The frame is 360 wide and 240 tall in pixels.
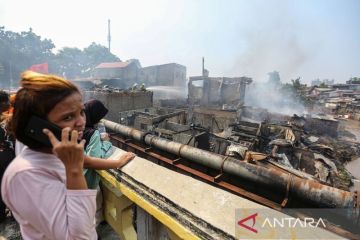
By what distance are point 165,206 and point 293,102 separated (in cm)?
2966

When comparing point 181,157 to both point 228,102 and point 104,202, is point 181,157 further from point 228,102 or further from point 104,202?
point 228,102

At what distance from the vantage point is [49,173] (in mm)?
919

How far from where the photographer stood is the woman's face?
964 millimetres

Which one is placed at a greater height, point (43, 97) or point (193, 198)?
Answer: point (43, 97)

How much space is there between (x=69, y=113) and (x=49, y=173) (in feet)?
0.92

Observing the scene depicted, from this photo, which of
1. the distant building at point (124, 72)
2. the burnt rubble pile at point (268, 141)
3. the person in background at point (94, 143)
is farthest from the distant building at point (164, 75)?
the person in background at point (94, 143)

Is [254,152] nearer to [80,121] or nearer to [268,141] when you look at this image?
[80,121]

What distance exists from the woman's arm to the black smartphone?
2.50 ft

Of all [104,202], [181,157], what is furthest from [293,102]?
[104,202]

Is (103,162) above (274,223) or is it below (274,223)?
above

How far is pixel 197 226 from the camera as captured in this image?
1173 millimetres

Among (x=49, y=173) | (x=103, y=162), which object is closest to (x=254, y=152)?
(x=103, y=162)

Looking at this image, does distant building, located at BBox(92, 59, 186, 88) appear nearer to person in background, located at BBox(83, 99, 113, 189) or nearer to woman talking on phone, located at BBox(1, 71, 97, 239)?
person in background, located at BBox(83, 99, 113, 189)

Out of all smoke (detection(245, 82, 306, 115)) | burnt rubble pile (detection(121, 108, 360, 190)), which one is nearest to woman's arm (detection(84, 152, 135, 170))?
burnt rubble pile (detection(121, 108, 360, 190))
